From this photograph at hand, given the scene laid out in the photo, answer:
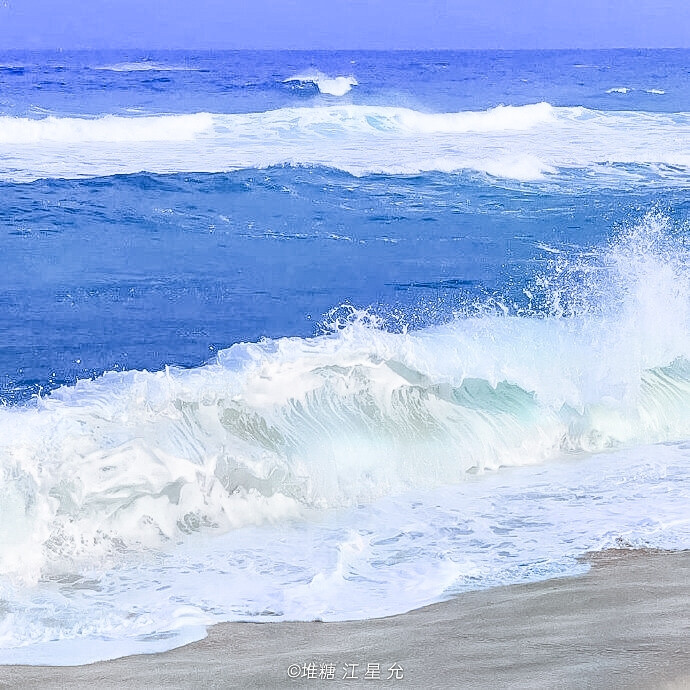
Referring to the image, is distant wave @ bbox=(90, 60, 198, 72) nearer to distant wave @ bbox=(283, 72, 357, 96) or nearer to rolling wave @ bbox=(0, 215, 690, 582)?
distant wave @ bbox=(283, 72, 357, 96)

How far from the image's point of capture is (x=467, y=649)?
10.4 feet

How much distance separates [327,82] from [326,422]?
33530mm

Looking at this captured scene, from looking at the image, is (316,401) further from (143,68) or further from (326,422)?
(143,68)

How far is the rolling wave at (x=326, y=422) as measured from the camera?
4312mm

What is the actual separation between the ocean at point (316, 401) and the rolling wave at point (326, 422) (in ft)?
0.05

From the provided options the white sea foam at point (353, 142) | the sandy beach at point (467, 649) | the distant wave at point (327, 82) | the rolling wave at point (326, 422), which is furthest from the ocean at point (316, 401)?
the distant wave at point (327, 82)

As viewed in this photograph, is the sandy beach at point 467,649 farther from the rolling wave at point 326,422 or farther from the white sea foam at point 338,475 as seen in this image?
the rolling wave at point 326,422

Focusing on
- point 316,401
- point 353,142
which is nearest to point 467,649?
point 316,401

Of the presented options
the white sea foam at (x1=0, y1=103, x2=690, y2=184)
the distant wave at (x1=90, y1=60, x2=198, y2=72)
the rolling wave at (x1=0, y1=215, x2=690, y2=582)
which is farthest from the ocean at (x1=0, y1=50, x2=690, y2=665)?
the distant wave at (x1=90, y1=60, x2=198, y2=72)

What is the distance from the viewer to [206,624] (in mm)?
3416

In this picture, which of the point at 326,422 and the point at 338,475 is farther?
the point at 326,422

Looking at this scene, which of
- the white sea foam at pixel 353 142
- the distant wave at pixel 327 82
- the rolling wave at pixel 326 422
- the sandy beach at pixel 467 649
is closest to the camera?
the sandy beach at pixel 467 649

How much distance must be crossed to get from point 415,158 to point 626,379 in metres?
13.0

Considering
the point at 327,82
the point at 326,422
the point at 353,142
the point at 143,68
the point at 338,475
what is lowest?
the point at 338,475
